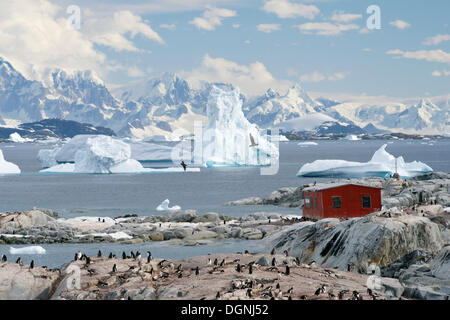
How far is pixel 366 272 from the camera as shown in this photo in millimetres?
25562

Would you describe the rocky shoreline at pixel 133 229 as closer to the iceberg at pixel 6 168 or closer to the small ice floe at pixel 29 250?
the small ice floe at pixel 29 250

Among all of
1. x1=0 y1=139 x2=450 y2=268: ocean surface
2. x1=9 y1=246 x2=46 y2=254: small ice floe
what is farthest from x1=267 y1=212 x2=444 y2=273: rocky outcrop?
x1=9 y1=246 x2=46 y2=254: small ice floe

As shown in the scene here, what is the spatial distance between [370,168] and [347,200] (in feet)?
141

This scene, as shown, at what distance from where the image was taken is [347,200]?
40156 mm

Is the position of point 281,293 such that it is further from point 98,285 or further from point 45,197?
point 45,197

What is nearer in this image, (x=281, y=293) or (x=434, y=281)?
(x=281, y=293)

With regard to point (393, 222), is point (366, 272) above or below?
below

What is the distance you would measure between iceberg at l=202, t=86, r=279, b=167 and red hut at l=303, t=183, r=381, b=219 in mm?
59571

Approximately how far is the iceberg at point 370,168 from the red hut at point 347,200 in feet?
132

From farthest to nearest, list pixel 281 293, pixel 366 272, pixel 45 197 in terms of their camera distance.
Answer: pixel 45 197, pixel 366 272, pixel 281 293

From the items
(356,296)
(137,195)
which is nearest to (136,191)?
(137,195)

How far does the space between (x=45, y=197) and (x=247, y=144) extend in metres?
36.5

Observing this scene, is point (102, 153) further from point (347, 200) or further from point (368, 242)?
point (368, 242)

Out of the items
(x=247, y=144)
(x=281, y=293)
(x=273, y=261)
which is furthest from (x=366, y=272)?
(x=247, y=144)
